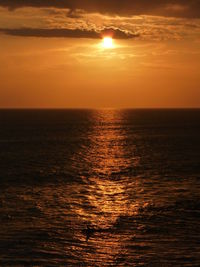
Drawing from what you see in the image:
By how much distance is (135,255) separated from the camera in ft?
134

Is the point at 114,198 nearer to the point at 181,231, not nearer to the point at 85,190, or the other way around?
the point at 85,190

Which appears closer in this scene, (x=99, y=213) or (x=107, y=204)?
(x=99, y=213)

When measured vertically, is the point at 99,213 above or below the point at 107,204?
below

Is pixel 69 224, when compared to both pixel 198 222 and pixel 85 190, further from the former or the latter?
pixel 85 190

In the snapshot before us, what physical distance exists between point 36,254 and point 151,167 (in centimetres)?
5589

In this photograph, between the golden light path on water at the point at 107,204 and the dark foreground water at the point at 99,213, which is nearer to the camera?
the dark foreground water at the point at 99,213

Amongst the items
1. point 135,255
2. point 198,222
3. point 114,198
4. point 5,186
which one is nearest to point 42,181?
point 5,186

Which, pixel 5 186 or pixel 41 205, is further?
pixel 5 186

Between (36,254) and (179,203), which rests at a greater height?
(179,203)

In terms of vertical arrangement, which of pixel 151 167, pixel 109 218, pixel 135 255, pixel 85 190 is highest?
pixel 151 167

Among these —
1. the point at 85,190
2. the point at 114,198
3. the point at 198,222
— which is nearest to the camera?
the point at 198,222

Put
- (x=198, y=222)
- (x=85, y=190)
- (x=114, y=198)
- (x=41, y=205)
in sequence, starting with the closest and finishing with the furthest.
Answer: (x=198, y=222), (x=41, y=205), (x=114, y=198), (x=85, y=190)

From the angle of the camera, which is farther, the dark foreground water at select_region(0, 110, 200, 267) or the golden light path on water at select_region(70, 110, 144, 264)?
the golden light path on water at select_region(70, 110, 144, 264)

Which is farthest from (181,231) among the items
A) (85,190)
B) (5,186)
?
(5,186)
